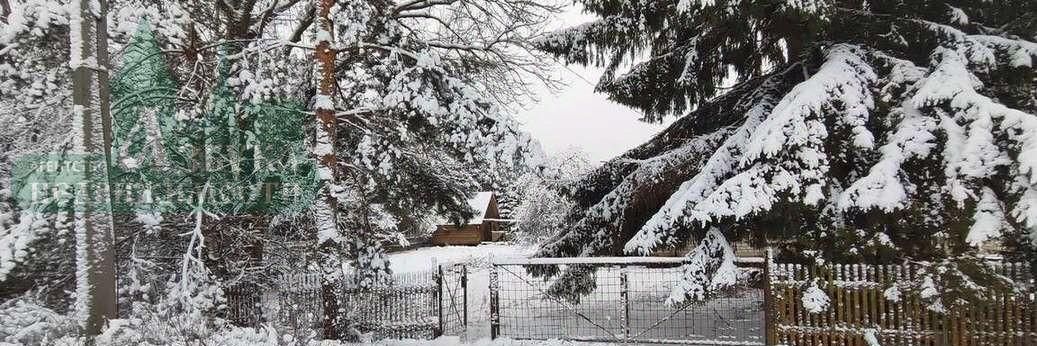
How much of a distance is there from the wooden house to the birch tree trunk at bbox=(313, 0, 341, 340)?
1384 inches

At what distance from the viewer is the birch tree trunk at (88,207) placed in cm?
557

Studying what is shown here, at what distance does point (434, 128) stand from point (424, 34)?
2.04 meters

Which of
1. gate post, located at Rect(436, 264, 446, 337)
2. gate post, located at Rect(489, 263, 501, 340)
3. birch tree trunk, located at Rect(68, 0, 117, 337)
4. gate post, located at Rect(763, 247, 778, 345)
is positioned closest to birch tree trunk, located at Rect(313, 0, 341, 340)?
gate post, located at Rect(436, 264, 446, 337)

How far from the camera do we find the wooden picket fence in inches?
266

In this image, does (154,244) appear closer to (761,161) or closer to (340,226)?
(340,226)

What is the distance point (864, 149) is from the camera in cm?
701

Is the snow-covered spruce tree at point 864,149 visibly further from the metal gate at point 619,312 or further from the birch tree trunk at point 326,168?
the birch tree trunk at point 326,168

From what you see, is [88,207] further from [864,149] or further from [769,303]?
[864,149]

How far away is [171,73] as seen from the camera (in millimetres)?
8688

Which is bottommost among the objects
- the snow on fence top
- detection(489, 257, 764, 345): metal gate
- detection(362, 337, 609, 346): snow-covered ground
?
detection(362, 337, 609, 346): snow-covered ground

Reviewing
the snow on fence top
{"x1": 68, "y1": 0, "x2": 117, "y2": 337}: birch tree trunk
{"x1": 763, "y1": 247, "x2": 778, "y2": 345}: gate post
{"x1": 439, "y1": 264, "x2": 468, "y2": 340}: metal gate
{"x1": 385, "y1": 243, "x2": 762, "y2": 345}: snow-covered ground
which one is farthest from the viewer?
{"x1": 439, "y1": 264, "x2": 468, "y2": 340}: metal gate

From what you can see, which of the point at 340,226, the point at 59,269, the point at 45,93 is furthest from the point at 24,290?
the point at 340,226

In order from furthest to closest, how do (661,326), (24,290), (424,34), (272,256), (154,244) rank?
(424,34), (661,326), (272,256), (154,244), (24,290)

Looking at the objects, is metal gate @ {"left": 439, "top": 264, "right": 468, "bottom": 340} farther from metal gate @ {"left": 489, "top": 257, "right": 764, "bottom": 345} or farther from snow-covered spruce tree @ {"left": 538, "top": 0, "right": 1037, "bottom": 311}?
snow-covered spruce tree @ {"left": 538, "top": 0, "right": 1037, "bottom": 311}
